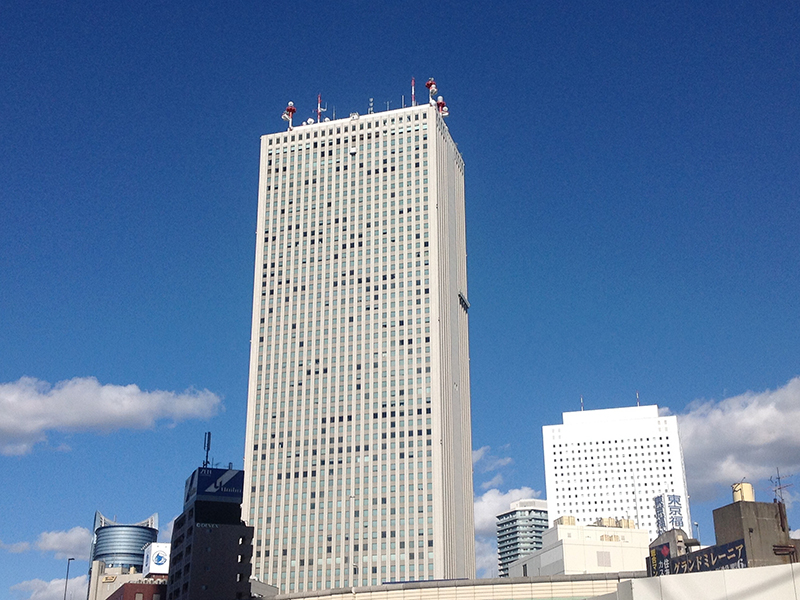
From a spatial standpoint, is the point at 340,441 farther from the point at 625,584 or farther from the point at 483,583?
the point at 625,584

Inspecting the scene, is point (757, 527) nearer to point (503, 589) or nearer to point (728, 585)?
point (728, 585)

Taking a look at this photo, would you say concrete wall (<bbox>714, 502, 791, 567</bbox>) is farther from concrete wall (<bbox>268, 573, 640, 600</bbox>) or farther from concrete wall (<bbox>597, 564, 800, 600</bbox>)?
concrete wall (<bbox>268, 573, 640, 600</bbox>)

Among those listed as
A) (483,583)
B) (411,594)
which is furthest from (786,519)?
(411,594)

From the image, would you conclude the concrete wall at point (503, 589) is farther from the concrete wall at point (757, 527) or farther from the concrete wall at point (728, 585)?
the concrete wall at point (728, 585)

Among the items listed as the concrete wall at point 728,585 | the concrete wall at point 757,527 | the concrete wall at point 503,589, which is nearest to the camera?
the concrete wall at point 728,585

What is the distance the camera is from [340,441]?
199750 mm

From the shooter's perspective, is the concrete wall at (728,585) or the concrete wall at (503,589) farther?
the concrete wall at (503,589)

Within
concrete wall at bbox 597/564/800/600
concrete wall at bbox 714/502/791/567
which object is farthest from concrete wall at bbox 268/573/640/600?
concrete wall at bbox 597/564/800/600

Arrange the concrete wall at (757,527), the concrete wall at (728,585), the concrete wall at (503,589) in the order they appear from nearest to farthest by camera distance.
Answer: the concrete wall at (728,585) → the concrete wall at (757,527) → the concrete wall at (503,589)

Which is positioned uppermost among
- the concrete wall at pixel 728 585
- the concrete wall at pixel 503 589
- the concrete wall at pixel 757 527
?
the concrete wall at pixel 757 527

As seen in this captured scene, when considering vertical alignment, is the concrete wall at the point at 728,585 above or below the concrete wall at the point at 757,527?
below

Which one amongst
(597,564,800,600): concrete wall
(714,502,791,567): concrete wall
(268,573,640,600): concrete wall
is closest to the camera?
(597,564,800,600): concrete wall

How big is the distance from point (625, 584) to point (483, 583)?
4705 centimetres

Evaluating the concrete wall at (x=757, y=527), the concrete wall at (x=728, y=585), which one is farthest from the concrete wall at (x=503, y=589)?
the concrete wall at (x=728, y=585)
